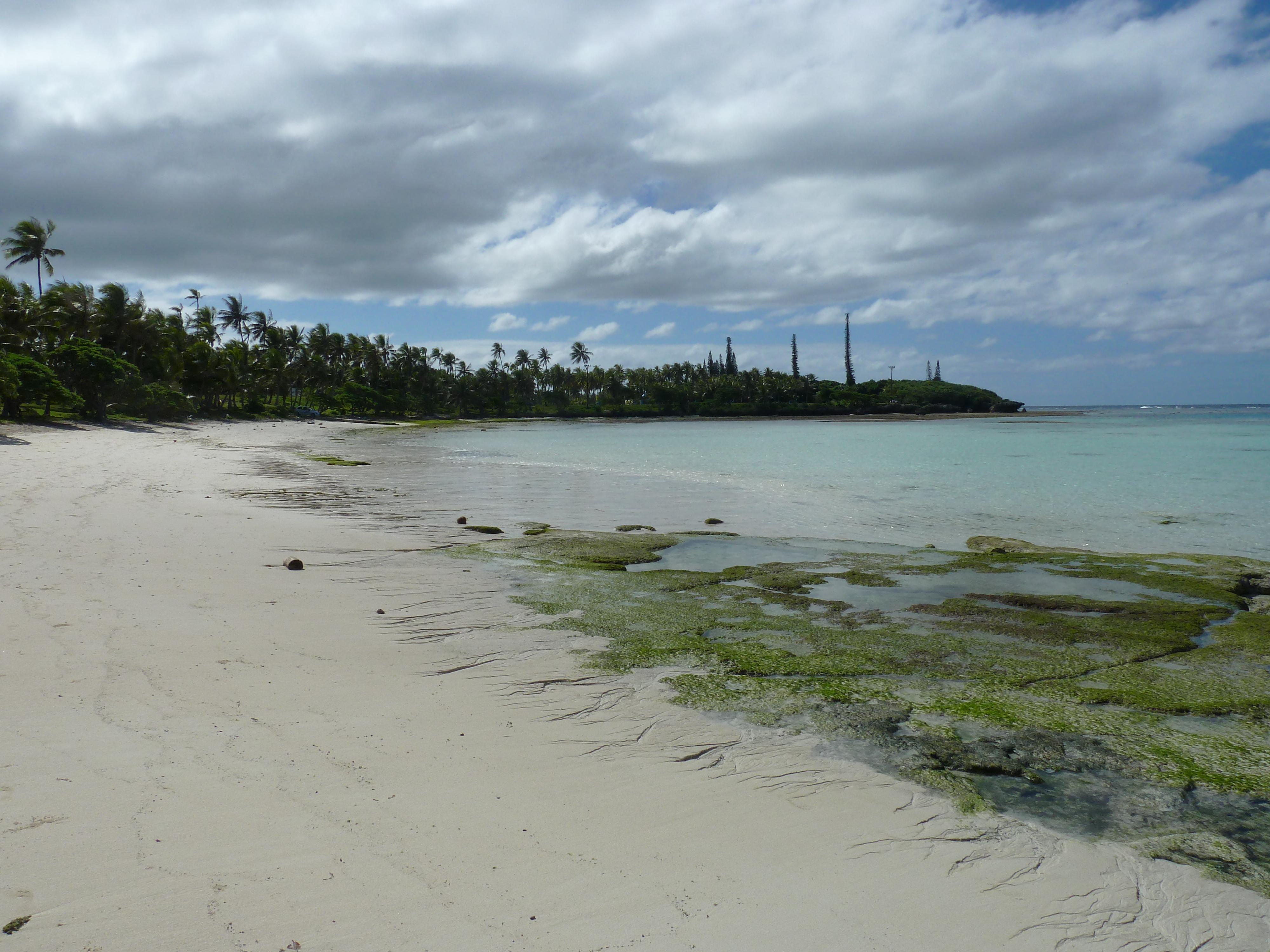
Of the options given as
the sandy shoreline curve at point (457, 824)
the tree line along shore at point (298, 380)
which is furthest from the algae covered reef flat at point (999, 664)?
the tree line along shore at point (298, 380)

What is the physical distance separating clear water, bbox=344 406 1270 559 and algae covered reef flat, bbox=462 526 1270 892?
3.92 metres

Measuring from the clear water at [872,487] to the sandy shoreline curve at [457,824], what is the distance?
993 centimetres

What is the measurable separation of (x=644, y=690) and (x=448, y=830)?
2.53 metres

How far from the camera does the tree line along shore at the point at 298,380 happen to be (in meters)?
47.0

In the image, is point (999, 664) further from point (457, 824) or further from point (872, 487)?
point (872, 487)

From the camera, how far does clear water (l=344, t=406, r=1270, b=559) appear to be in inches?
654

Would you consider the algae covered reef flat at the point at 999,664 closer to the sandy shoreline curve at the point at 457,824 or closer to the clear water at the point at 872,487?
the sandy shoreline curve at the point at 457,824

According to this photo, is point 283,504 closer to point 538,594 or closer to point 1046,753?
point 538,594

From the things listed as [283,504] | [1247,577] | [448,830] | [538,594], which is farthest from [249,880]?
[283,504]

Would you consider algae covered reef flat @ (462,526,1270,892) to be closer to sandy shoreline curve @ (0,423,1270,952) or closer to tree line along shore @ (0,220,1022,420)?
sandy shoreline curve @ (0,423,1270,952)

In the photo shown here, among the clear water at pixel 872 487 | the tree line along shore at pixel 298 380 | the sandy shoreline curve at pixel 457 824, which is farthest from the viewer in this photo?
the tree line along shore at pixel 298 380

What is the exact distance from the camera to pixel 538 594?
936 cm

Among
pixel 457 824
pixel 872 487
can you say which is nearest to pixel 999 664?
pixel 457 824

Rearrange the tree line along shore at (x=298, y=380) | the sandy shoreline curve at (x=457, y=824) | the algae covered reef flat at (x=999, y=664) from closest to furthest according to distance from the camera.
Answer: the sandy shoreline curve at (x=457, y=824)
the algae covered reef flat at (x=999, y=664)
the tree line along shore at (x=298, y=380)
